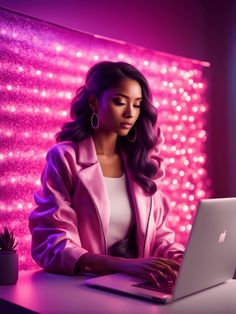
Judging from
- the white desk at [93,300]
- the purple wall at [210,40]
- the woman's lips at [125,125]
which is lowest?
the white desk at [93,300]

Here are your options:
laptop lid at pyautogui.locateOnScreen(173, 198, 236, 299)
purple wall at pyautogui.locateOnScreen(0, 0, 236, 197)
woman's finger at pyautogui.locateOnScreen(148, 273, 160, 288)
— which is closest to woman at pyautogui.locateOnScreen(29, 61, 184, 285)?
woman's finger at pyautogui.locateOnScreen(148, 273, 160, 288)


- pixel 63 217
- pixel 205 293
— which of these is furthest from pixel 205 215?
pixel 63 217

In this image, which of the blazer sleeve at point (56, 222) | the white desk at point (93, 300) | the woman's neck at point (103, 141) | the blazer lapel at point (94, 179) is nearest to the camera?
A: the white desk at point (93, 300)

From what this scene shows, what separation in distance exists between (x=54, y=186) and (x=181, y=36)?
1.71 m

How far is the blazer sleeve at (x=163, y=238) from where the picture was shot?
202 cm

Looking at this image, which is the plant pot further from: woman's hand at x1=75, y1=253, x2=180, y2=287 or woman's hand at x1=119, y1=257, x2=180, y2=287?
woman's hand at x1=119, y1=257, x2=180, y2=287

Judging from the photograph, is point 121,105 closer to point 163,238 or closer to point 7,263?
point 163,238

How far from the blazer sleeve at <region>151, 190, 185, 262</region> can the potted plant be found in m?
0.70

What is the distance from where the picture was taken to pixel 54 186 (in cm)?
195

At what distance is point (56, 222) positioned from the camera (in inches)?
73.7

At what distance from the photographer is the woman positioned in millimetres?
1880

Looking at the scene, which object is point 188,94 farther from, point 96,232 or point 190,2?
point 96,232

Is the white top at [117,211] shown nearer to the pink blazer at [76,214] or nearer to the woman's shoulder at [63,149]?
the pink blazer at [76,214]

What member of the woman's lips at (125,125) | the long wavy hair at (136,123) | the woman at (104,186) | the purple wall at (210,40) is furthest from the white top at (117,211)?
the purple wall at (210,40)
